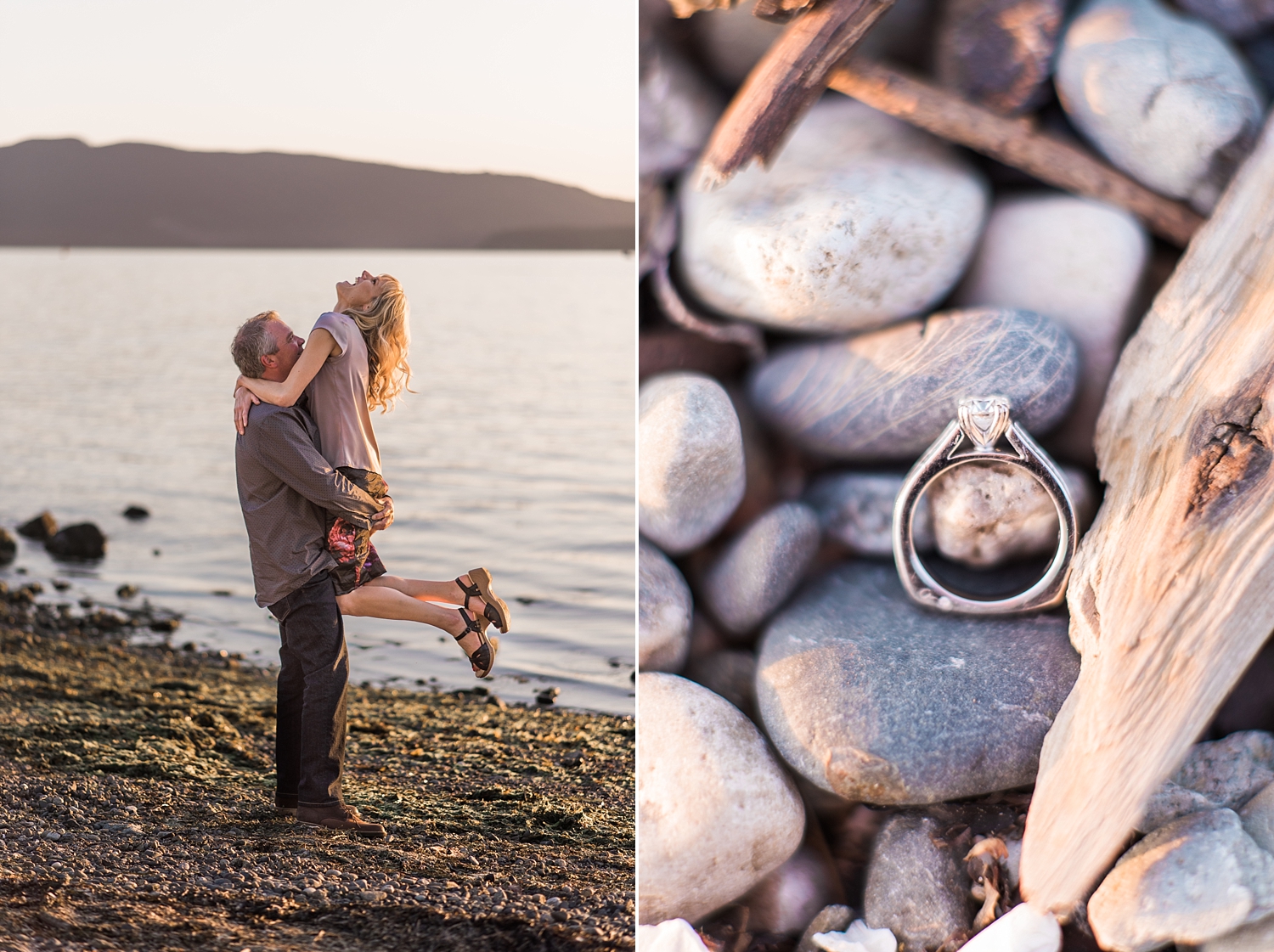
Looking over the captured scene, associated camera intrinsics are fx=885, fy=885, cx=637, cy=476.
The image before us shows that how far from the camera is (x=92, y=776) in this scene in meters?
1.88

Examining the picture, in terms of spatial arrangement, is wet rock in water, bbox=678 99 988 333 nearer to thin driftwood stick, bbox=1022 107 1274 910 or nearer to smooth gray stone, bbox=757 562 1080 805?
thin driftwood stick, bbox=1022 107 1274 910

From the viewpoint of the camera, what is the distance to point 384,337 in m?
1.37

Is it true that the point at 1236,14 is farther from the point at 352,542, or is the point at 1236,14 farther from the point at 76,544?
the point at 76,544

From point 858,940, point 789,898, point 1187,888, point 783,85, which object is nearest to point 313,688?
point 789,898

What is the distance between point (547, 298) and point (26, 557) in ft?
7.20

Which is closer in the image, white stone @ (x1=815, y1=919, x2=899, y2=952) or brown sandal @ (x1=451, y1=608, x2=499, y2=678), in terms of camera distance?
white stone @ (x1=815, y1=919, x2=899, y2=952)

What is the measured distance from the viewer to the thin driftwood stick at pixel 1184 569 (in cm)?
110

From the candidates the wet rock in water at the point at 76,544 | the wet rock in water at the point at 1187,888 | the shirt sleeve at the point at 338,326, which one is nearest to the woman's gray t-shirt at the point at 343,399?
the shirt sleeve at the point at 338,326

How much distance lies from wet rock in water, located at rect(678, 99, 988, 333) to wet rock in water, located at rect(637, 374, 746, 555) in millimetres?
152

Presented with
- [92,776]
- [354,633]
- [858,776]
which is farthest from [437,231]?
[858,776]

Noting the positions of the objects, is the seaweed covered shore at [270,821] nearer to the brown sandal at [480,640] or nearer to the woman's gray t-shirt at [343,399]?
the brown sandal at [480,640]

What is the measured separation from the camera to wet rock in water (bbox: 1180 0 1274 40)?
3.84 feet

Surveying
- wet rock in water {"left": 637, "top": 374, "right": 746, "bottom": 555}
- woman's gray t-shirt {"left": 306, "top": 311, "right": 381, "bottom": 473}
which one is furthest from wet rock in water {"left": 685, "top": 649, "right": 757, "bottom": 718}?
woman's gray t-shirt {"left": 306, "top": 311, "right": 381, "bottom": 473}

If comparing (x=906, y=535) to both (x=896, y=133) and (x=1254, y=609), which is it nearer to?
(x=1254, y=609)
